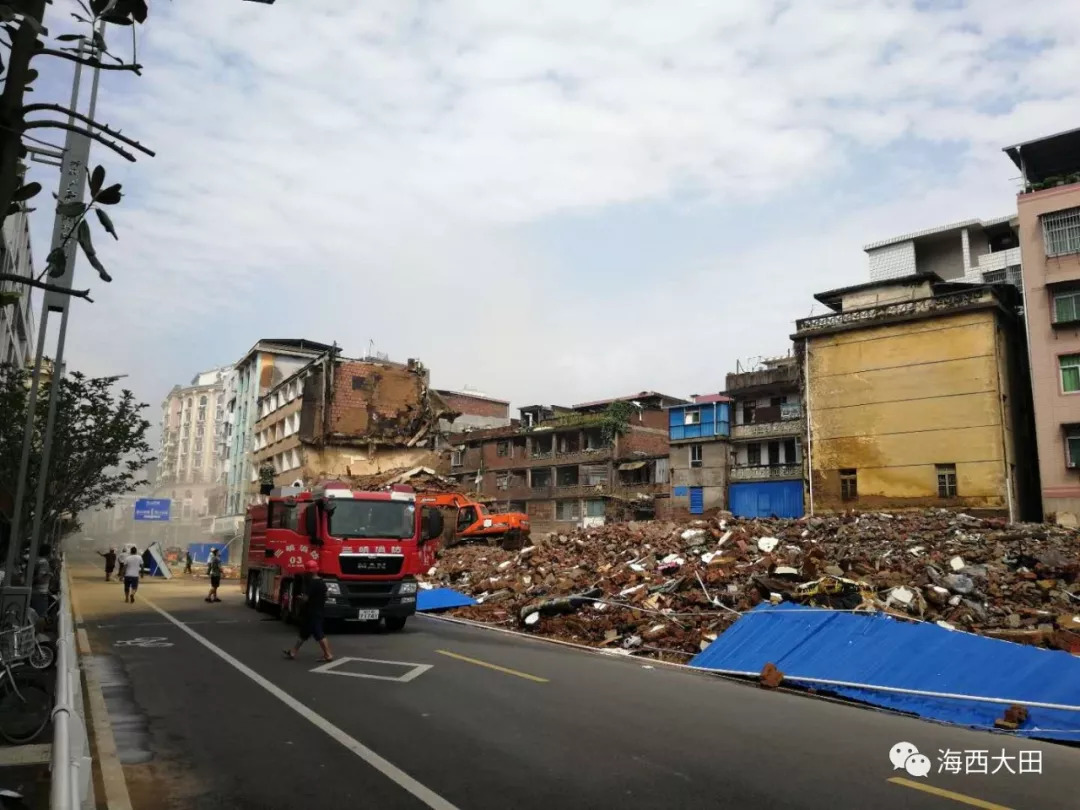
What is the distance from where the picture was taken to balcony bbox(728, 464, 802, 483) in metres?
45.9

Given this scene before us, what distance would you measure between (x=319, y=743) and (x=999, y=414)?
3347 centimetres

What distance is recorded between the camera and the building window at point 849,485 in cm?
3697

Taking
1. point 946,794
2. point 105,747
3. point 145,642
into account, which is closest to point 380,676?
point 105,747

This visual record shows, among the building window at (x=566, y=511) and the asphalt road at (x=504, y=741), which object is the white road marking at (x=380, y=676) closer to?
the asphalt road at (x=504, y=741)

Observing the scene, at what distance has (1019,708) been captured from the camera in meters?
9.12

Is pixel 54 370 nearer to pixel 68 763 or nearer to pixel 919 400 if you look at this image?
pixel 68 763

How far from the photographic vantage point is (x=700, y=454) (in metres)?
50.9

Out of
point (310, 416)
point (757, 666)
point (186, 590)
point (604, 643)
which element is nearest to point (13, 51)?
point (757, 666)

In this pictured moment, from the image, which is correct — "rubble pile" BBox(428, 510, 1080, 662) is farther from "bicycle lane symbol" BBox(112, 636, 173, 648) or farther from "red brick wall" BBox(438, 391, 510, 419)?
"red brick wall" BBox(438, 391, 510, 419)

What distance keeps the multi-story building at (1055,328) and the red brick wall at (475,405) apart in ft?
176

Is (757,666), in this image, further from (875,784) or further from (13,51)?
(13,51)

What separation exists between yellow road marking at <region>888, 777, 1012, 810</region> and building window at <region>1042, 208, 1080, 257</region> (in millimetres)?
31365

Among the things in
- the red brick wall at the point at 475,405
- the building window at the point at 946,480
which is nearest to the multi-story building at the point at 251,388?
the red brick wall at the point at 475,405

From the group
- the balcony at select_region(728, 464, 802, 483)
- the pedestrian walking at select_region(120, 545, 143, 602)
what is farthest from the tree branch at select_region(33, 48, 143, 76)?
the balcony at select_region(728, 464, 802, 483)
